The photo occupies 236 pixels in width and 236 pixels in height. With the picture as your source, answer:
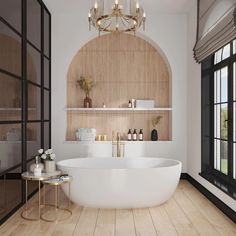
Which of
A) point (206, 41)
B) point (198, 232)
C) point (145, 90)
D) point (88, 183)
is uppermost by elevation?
point (206, 41)

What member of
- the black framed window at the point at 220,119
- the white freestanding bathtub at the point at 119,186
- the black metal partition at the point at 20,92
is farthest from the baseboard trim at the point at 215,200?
the black metal partition at the point at 20,92

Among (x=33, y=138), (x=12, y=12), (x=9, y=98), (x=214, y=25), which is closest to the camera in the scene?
(x=9, y=98)

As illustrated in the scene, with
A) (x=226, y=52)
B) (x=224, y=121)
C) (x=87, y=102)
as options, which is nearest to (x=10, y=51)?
(x=87, y=102)

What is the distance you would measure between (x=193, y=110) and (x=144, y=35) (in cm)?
156

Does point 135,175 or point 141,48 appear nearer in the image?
point 135,175

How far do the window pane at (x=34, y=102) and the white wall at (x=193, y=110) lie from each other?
241cm

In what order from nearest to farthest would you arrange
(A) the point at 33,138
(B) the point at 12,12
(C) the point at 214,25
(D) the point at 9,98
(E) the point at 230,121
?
(D) the point at 9,98 → (B) the point at 12,12 → (C) the point at 214,25 → (E) the point at 230,121 → (A) the point at 33,138

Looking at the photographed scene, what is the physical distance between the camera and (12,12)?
3744 millimetres

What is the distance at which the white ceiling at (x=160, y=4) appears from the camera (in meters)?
5.05

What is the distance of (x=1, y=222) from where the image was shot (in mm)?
3400

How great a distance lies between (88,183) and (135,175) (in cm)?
56

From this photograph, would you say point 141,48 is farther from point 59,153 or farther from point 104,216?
point 104,216

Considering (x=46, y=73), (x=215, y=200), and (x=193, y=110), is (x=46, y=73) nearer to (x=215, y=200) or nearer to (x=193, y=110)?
(x=193, y=110)

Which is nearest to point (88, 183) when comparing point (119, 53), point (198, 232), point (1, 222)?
point (1, 222)
